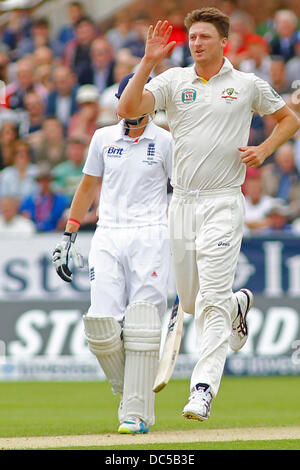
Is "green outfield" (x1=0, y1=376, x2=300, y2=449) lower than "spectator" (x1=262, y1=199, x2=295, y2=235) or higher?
lower

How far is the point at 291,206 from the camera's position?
1418 cm

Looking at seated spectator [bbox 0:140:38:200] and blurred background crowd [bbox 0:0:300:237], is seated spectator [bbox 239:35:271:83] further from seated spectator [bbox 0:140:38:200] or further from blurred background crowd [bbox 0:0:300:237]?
seated spectator [bbox 0:140:38:200]

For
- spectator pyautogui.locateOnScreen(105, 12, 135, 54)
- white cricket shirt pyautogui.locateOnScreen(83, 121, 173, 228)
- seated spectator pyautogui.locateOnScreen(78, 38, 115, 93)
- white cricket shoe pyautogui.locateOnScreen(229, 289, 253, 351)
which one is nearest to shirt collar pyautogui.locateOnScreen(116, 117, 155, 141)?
white cricket shirt pyautogui.locateOnScreen(83, 121, 173, 228)

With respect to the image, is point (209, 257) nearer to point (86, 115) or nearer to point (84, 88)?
point (86, 115)

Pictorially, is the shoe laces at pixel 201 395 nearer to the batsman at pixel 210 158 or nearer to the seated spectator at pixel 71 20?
the batsman at pixel 210 158

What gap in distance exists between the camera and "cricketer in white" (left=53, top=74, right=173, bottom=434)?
7.93m

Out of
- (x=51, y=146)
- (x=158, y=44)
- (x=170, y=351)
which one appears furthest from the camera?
(x=51, y=146)

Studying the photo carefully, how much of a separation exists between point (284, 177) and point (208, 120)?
727 centimetres

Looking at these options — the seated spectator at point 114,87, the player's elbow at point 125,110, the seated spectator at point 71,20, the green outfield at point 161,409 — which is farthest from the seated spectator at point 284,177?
the player's elbow at point 125,110

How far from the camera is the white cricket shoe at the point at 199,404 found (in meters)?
6.86

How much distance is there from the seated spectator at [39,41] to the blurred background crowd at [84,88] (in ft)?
0.07

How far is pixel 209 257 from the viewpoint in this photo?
7.30 meters

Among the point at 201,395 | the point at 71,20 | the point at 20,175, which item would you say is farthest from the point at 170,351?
the point at 71,20

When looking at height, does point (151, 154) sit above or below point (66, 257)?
above
